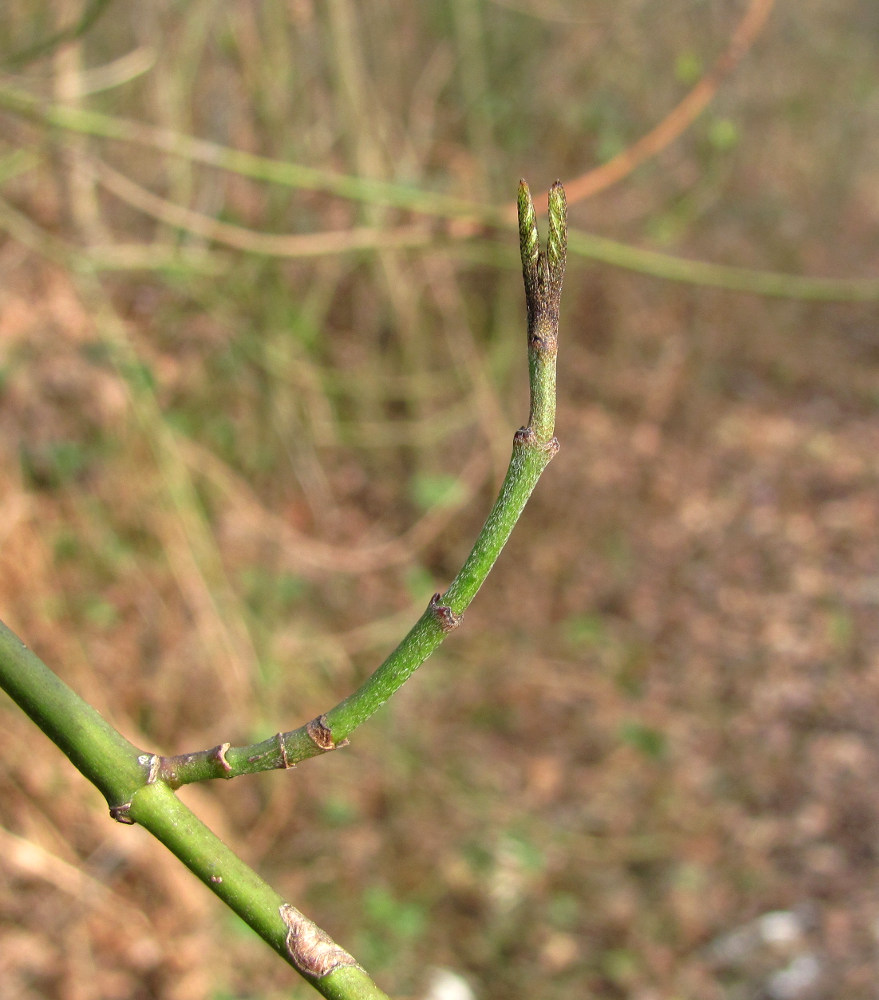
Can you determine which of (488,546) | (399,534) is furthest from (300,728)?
(399,534)

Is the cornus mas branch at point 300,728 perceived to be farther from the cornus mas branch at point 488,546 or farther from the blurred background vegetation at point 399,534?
the blurred background vegetation at point 399,534

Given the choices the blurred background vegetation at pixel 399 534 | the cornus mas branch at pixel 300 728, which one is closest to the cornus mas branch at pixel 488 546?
the cornus mas branch at pixel 300 728

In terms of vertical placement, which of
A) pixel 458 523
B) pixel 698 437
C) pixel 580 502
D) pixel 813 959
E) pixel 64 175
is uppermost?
pixel 698 437

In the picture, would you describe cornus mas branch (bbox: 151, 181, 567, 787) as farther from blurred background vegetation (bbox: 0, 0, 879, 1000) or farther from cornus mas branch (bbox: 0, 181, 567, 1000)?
blurred background vegetation (bbox: 0, 0, 879, 1000)

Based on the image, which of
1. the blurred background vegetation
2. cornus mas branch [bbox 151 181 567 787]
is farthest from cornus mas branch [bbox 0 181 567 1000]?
the blurred background vegetation

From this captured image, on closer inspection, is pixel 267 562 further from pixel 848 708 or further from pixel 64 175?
pixel 848 708

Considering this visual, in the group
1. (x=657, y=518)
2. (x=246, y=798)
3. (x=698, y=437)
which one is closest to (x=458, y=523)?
(x=657, y=518)
